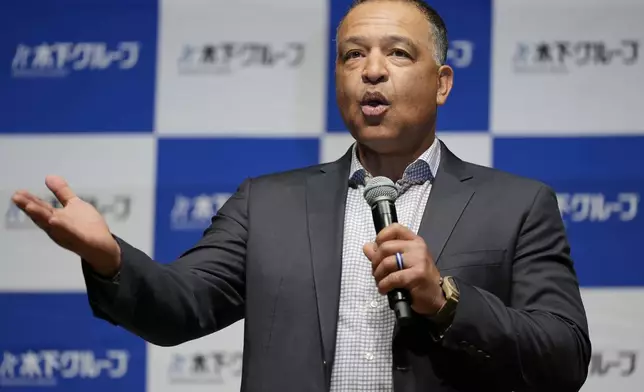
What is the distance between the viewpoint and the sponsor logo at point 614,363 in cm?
269

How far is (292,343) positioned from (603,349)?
4.14ft

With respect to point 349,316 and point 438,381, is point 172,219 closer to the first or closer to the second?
point 349,316

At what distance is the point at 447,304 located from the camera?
1598mm

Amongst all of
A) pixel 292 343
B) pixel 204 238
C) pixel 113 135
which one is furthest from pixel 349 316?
pixel 113 135

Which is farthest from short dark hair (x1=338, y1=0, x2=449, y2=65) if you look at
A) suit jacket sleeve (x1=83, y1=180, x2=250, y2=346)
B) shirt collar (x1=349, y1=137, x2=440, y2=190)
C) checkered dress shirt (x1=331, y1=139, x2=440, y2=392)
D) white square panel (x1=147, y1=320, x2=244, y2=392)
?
white square panel (x1=147, y1=320, x2=244, y2=392)

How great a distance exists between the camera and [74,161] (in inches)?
115

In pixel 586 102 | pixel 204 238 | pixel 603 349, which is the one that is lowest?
pixel 603 349

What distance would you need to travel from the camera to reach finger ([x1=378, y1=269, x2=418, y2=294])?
1.47m

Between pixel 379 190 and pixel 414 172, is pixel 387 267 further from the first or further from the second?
pixel 414 172

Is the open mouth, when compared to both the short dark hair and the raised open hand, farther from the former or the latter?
the raised open hand

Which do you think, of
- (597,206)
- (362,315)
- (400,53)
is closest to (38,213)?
(362,315)

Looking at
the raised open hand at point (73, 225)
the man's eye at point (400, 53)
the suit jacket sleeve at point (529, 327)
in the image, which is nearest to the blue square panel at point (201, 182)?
the man's eye at point (400, 53)

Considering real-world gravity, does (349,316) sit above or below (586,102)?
below

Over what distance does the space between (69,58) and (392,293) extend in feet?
6.01
